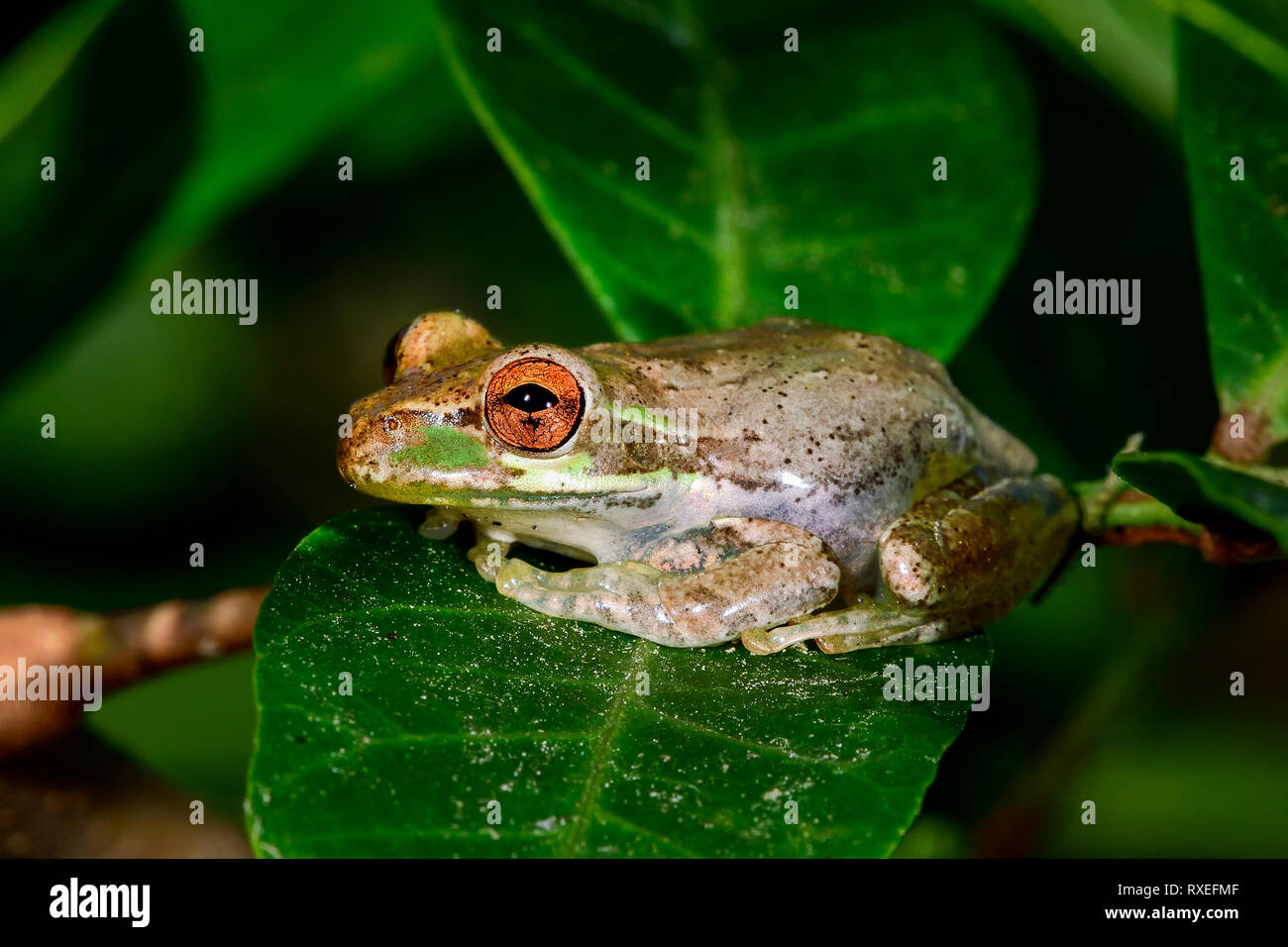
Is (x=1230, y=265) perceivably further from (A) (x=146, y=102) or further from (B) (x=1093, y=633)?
(A) (x=146, y=102)

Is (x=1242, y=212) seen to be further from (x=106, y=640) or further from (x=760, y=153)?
(x=106, y=640)

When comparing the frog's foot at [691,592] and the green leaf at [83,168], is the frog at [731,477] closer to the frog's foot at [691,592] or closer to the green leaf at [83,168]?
the frog's foot at [691,592]

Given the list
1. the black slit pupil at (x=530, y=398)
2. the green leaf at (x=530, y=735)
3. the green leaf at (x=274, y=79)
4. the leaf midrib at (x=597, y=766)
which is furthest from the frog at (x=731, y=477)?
the green leaf at (x=274, y=79)

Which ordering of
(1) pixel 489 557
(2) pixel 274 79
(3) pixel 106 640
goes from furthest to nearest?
(2) pixel 274 79 < (1) pixel 489 557 < (3) pixel 106 640

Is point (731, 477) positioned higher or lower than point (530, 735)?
higher

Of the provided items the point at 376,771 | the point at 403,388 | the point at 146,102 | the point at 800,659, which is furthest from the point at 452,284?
the point at 376,771

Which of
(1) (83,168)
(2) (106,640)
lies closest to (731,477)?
(2) (106,640)
